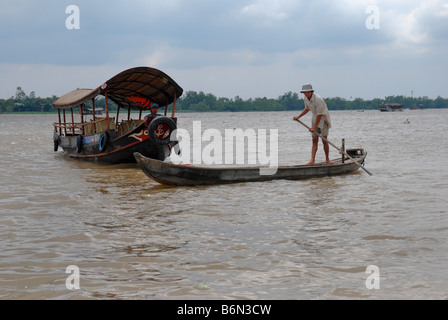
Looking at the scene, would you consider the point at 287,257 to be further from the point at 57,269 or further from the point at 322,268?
the point at 57,269

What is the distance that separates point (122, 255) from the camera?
4.04 metres

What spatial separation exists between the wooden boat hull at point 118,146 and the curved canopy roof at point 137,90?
3.35 feet

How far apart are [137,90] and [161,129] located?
2343 millimetres

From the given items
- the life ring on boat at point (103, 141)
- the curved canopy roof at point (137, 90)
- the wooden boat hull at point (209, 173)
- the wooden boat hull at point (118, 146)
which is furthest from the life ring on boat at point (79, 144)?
the wooden boat hull at point (209, 173)

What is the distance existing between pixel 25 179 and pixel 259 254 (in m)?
6.66

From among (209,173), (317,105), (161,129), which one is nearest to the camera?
(209,173)

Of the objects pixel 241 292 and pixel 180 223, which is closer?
pixel 241 292

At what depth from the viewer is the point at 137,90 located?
37.6ft

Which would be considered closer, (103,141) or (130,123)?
(103,141)

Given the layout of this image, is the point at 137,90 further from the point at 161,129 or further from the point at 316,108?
the point at 316,108

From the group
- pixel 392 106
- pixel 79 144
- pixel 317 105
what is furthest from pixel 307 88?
pixel 392 106

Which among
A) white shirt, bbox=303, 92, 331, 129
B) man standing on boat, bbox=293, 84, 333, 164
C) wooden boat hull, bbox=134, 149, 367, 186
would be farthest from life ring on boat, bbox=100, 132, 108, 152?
white shirt, bbox=303, 92, 331, 129

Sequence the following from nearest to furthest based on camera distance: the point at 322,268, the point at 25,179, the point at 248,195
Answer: the point at 322,268, the point at 248,195, the point at 25,179
